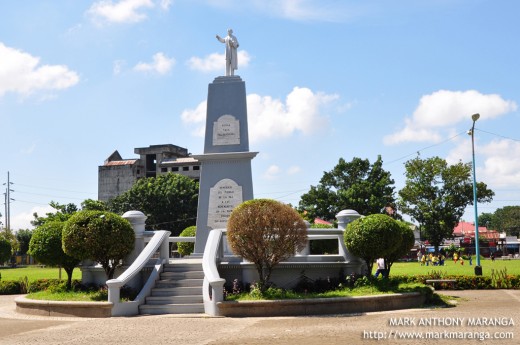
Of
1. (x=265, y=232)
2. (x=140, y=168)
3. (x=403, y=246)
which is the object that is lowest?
(x=403, y=246)

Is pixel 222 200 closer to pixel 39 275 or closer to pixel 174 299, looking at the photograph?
pixel 174 299

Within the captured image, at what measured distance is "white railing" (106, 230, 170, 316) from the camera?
14.4m

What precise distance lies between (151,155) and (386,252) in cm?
7901

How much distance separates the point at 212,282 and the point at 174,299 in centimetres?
180

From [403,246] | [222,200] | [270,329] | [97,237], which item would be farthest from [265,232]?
[222,200]

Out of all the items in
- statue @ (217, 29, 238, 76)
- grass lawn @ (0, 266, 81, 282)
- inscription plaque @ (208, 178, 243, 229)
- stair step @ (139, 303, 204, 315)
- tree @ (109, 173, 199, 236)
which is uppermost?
statue @ (217, 29, 238, 76)

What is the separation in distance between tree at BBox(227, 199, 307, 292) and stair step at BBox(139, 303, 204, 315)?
5.75 ft

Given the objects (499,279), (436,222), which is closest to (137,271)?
(499,279)

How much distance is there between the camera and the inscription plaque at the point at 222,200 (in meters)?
20.7

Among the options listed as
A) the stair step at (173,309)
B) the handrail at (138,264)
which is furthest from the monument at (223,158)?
the stair step at (173,309)

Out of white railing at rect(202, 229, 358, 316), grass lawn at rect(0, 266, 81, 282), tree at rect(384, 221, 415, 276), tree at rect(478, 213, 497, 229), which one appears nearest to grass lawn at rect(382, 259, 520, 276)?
tree at rect(384, 221, 415, 276)

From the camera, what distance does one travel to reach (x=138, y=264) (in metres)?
15.7

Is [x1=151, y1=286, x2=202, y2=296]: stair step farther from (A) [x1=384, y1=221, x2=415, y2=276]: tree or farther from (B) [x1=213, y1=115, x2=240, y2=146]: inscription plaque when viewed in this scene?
(B) [x1=213, y1=115, x2=240, y2=146]: inscription plaque

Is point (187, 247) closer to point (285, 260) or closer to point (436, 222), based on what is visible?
point (285, 260)
